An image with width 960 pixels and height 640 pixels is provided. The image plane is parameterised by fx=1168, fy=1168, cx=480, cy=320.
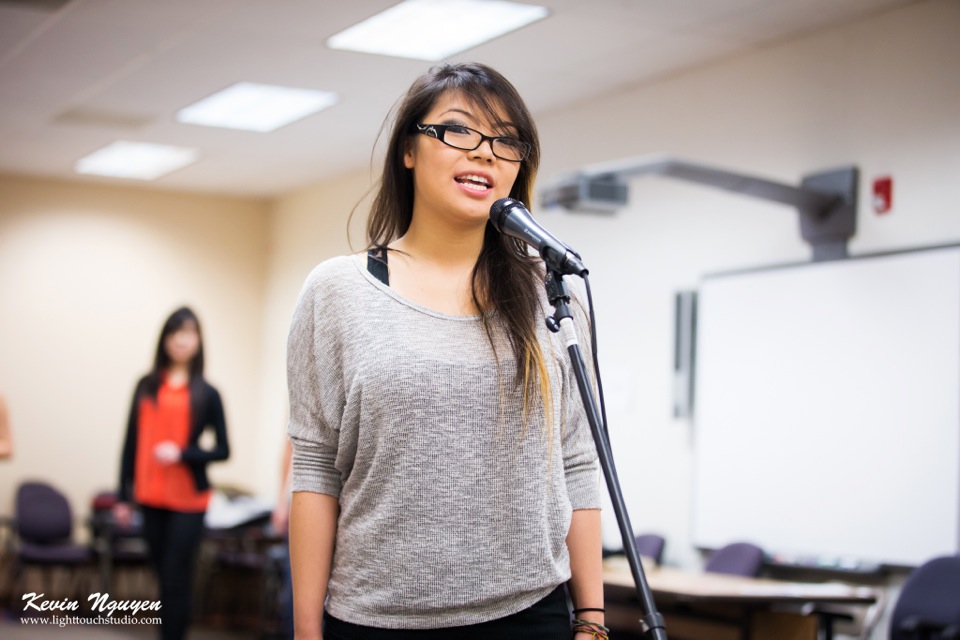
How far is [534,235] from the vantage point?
158 centimetres

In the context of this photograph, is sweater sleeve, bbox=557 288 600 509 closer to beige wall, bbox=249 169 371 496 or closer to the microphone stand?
the microphone stand

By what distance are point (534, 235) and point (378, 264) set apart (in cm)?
28

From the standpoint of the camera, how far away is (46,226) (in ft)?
30.3

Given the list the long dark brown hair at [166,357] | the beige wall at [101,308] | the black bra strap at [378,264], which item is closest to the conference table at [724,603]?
the long dark brown hair at [166,357]

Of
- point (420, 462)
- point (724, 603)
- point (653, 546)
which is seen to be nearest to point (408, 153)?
point (420, 462)

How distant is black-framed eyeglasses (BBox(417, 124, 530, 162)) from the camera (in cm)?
169

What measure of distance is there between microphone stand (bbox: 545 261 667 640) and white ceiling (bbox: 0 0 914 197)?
321cm

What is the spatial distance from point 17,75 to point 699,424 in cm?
409

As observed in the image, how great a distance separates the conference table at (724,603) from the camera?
12.9 feet

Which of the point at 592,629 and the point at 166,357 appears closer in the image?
the point at 592,629

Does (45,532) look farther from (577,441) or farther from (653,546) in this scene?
(577,441)

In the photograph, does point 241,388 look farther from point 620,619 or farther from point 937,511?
point 937,511

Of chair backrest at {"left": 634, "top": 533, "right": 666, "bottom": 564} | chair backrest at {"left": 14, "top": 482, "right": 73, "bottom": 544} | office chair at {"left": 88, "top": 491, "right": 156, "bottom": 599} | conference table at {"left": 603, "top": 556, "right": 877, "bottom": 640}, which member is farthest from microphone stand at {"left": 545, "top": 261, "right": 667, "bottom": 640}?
chair backrest at {"left": 14, "top": 482, "right": 73, "bottom": 544}

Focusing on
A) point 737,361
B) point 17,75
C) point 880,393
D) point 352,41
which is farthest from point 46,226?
point 880,393
